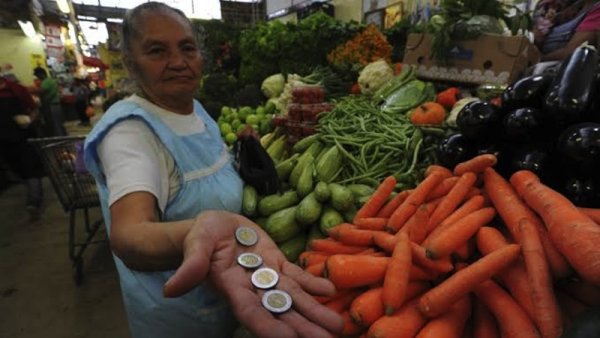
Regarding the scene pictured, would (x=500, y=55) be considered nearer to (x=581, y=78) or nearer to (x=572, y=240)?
(x=581, y=78)

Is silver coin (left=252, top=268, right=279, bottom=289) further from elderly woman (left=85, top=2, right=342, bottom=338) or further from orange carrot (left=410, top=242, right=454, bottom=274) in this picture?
orange carrot (left=410, top=242, right=454, bottom=274)

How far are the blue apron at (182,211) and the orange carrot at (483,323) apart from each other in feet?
2.81

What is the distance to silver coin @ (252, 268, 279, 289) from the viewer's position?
2.67ft

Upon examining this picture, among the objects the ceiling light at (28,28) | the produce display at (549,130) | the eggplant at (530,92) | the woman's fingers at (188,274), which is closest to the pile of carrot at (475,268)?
the produce display at (549,130)

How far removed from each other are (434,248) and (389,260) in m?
0.14

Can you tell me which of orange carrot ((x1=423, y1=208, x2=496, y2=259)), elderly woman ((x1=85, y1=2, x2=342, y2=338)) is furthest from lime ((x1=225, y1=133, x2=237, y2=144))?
orange carrot ((x1=423, y1=208, x2=496, y2=259))

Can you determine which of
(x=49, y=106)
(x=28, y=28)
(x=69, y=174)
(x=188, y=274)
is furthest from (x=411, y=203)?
(x=28, y=28)

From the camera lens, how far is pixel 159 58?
125cm

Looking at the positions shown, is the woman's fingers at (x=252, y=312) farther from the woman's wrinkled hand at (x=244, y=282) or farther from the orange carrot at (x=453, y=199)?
the orange carrot at (x=453, y=199)

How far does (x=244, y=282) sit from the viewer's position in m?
0.80

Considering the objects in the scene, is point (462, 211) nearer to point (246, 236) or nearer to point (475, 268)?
point (475, 268)

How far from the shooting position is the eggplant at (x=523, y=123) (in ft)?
4.03

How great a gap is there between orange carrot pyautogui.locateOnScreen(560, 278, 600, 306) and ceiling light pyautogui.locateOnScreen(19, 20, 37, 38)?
669 inches

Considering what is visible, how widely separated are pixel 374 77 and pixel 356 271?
2.80 meters
